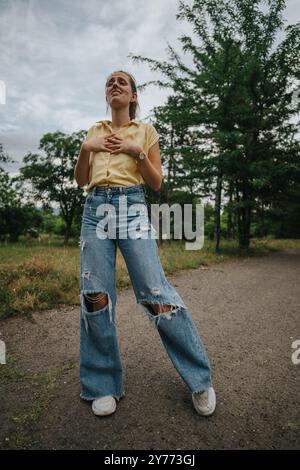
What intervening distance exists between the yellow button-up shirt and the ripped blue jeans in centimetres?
5

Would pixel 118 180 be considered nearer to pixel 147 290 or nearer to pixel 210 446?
pixel 147 290

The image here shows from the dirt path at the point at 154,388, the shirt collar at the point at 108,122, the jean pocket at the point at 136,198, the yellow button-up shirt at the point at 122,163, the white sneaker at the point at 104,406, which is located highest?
the shirt collar at the point at 108,122

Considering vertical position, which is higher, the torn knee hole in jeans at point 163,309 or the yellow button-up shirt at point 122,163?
the yellow button-up shirt at point 122,163

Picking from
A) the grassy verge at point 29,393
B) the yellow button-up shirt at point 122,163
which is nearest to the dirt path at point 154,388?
the grassy verge at point 29,393

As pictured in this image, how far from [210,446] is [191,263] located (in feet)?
21.0

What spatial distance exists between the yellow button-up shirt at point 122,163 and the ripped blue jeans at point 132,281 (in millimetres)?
53

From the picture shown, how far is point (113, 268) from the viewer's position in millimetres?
2020

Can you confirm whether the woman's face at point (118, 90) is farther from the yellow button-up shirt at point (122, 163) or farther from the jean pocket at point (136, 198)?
the jean pocket at point (136, 198)

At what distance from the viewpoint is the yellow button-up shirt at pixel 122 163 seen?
196 centimetres

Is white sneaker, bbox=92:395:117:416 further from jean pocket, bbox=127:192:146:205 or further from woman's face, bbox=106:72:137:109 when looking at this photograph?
woman's face, bbox=106:72:137:109

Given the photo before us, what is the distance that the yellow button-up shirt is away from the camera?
6.45 feet

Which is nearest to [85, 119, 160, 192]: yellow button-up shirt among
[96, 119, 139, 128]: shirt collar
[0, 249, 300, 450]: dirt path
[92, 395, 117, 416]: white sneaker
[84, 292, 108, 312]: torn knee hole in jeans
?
[96, 119, 139, 128]: shirt collar

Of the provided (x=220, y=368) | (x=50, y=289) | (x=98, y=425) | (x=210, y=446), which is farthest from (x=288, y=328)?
(x=50, y=289)

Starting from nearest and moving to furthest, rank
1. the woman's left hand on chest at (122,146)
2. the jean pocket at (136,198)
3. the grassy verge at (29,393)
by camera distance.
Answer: the grassy verge at (29,393), the woman's left hand on chest at (122,146), the jean pocket at (136,198)
